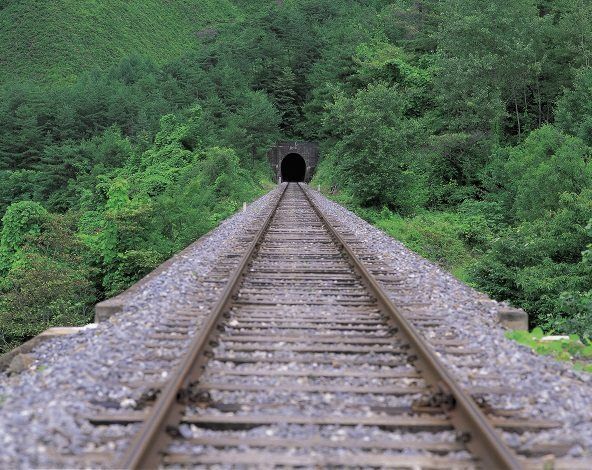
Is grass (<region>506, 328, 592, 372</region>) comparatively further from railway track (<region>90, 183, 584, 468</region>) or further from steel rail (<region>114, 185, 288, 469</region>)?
steel rail (<region>114, 185, 288, 469</region>)

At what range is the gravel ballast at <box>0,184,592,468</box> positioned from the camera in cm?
343

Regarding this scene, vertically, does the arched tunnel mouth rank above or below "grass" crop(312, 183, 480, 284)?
above

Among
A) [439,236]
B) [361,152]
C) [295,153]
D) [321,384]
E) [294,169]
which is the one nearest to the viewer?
[321,384]

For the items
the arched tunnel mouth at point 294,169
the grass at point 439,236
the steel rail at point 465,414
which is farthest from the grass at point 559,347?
the arched tunnel mouth at point 294,169

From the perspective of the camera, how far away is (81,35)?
84.8m

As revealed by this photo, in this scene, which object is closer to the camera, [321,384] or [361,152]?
[321,384]

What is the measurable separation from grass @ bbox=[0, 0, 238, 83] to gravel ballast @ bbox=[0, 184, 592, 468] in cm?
Result: 7578

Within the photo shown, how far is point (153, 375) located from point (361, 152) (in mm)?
19094

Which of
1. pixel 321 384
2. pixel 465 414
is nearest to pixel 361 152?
pixel 321 384

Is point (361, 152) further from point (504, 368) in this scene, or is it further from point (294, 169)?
point (294, 169)

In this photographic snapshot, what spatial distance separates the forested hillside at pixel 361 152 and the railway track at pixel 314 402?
3.54 meters

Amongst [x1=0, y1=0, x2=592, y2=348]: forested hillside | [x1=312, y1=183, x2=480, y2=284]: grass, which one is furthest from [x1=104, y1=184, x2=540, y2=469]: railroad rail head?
[x1=312, y1=183, x2=480, y2=284]: grass

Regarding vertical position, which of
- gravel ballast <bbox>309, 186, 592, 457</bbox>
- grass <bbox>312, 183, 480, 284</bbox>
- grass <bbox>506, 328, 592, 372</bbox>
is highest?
gravel ballast <bbox>309, 186, 592, 457</bbox>

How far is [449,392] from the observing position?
153 inches
